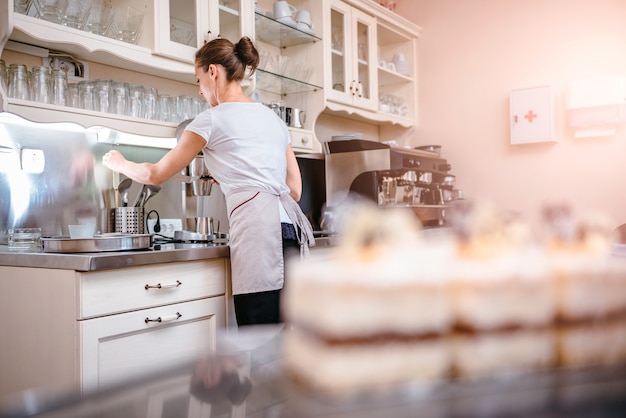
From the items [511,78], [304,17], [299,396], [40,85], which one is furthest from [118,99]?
[511,78]

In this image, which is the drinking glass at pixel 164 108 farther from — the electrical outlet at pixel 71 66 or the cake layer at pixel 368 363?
the cake layer at pixel 368 363

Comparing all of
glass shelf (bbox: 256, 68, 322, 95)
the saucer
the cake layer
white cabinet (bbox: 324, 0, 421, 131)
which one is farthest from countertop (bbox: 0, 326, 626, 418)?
white cabinet (bbox: 324, 0, 421, 131)

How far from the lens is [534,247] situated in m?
0.37

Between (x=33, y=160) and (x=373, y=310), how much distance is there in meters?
2.01

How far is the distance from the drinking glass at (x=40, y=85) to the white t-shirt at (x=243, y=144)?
1.76ft

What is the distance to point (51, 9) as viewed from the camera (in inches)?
76.4

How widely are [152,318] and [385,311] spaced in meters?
1.52

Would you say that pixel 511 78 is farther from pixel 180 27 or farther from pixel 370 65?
pixel 180 27

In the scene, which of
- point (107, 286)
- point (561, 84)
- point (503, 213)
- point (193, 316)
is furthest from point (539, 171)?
point (503, 213)

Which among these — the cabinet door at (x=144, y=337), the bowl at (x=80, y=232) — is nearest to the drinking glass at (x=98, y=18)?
the bowl at (x=80, y=232)

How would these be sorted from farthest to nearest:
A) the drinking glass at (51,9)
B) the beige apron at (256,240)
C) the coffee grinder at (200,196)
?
the coffee grinder at (200,196)
the drinking glass at (51,9)
the beige apron at (256,240)

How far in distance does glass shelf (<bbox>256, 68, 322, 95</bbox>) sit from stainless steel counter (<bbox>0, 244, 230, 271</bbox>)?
4.21ft

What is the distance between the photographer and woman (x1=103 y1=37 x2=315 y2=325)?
5.78ft

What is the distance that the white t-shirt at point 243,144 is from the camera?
1.76m
